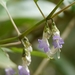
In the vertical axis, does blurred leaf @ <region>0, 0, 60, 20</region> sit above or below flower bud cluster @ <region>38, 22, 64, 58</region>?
below

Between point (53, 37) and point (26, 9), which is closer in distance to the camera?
point (53, 37)

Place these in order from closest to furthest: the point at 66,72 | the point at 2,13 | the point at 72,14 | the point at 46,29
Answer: the point at 46,29 → the point at 2,13 → the point at 66,72 → the point at 72,14

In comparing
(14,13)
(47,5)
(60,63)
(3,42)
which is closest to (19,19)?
(14,13)

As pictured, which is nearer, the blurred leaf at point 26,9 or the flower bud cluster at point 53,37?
the flower bud cluster at point 53,37

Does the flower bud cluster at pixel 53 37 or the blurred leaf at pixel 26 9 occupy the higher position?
the flower bud cluster at pixel 53 37

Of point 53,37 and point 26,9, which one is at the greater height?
point 53,37

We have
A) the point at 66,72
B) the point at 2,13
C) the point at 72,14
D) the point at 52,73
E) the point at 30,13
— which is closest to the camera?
the point at 2,13

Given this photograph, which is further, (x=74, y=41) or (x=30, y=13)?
(x=74, y=41)

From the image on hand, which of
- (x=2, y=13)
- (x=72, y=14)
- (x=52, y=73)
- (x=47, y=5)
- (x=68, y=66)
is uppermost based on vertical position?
(x=2, y=13)

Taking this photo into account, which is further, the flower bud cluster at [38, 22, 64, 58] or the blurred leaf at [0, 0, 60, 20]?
the blurred leaf at [0, 0, 60, 20]

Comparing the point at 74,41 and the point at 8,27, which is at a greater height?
the point at 8,27

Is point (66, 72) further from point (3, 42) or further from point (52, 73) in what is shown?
point (3, 42)
